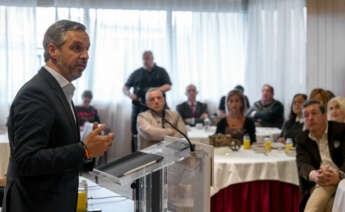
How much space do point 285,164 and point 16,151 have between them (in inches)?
108

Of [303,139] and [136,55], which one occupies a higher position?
[136,55]

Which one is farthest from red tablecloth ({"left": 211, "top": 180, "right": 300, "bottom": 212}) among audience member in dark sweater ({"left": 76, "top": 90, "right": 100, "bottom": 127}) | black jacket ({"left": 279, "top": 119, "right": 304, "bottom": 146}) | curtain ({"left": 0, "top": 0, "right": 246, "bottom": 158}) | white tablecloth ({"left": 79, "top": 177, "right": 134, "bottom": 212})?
curtain ({"left": 0, "top": 0, "right": 246, "bottom": 158})

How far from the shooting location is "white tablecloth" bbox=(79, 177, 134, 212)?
5.80ft

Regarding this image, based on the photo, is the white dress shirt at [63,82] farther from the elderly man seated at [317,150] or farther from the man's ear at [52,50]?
the elderly man seated at [317,150]

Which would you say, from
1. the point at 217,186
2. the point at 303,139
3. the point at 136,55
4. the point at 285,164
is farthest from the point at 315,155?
the point at 136,55

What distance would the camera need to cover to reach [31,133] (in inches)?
47.0

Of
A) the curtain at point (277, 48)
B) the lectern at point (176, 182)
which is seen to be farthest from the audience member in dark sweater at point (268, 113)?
the lectern at point (176, 182)

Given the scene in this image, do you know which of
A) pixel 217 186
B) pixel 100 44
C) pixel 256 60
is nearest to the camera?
pixel 217 186

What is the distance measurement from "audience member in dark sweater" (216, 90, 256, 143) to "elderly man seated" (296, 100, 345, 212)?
118 centimetres

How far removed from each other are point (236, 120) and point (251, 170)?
1.06 metres

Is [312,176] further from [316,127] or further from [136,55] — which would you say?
[136,55]

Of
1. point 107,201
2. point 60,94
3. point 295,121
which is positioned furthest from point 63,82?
point 295,121

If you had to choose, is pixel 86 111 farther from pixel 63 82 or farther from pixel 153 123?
pixel 63 82

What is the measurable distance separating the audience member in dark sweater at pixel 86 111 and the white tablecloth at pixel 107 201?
4276 mm
